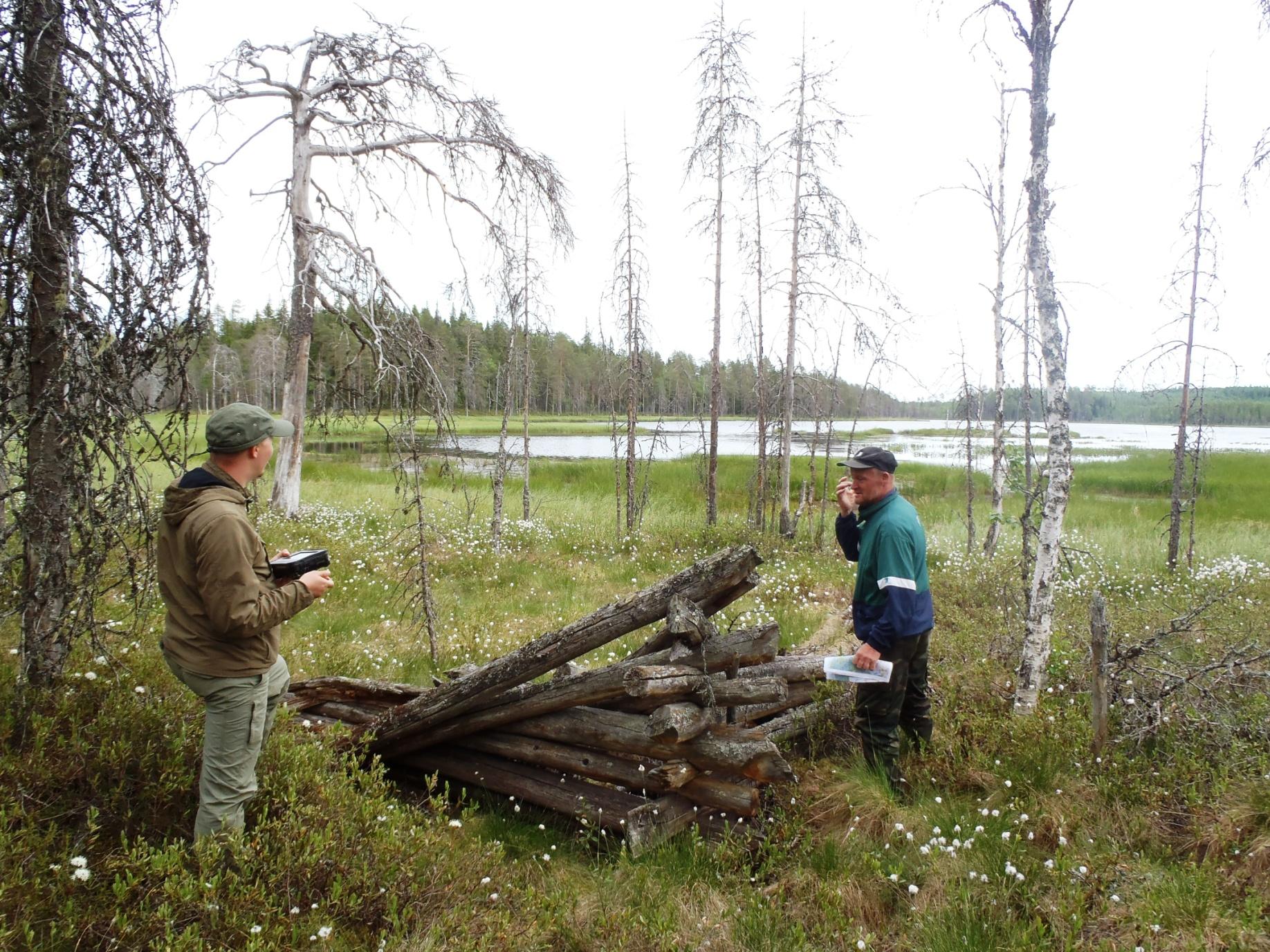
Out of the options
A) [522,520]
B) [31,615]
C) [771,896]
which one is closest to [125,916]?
[31,615]

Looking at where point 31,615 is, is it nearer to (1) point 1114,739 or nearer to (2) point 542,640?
(2) point 542,640

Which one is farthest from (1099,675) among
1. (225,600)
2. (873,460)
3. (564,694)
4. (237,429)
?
(237,429)

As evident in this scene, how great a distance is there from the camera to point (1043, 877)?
383cm

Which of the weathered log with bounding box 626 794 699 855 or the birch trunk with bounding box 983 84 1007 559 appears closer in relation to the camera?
the weathered log with bounding box 626 794 699 855

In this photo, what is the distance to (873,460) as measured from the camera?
504 cm

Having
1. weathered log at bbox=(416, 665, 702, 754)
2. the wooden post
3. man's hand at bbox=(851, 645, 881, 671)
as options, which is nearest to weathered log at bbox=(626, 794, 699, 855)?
weathered log at bbox=(416, 665, 702, 754)

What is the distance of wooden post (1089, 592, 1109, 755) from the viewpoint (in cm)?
493

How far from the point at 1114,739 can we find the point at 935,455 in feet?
152

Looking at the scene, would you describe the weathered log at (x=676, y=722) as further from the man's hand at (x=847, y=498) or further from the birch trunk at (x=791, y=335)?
the birch trunk at (x=791, y=335)

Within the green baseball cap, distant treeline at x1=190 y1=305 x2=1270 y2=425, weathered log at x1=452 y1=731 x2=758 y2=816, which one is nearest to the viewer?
the green baseball cap

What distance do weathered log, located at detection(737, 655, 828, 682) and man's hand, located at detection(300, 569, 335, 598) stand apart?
324 cm

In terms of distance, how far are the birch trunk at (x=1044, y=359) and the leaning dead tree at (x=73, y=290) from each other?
249 inches

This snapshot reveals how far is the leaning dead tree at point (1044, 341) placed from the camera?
17.9ft

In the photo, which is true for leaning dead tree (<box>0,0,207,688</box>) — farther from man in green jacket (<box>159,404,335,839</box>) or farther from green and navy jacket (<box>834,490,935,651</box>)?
green and navy jacket (<box>834,490,935,651</box>)
